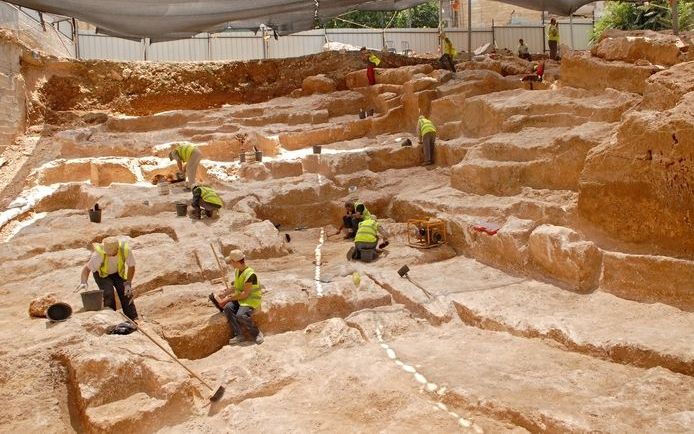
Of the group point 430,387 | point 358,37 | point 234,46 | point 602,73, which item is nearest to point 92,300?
point 430,387

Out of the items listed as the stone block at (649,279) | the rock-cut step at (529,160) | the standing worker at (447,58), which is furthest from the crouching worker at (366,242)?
the standing worker at (447,58)

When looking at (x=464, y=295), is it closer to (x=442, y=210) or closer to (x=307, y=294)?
(x=307, y=294)

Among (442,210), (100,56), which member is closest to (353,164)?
(442,210)

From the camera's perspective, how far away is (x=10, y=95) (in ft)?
41.2

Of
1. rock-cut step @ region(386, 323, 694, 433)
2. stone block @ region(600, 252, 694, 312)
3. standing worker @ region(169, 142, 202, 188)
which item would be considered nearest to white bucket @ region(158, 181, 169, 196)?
standing worker @ region(169, 142, 202, 188)

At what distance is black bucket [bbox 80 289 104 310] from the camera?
5.67 m

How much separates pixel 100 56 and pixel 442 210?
1582 cm

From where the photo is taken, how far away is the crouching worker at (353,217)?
9453 millimetres

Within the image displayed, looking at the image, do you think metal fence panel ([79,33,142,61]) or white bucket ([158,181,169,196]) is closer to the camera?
white bucket ([158,181,169,196])

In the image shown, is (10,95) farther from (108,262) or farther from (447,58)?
(447,58)

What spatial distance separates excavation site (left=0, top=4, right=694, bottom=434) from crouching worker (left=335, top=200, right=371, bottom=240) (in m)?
0.05

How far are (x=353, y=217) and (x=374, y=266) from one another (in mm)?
1833

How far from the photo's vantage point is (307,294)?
666 cm

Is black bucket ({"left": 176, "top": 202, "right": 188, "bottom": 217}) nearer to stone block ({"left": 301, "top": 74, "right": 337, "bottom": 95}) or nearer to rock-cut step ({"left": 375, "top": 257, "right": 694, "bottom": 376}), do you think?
rock-cut step ({"left": 375, "top": 257, "right": 694, "bottom": 376})
